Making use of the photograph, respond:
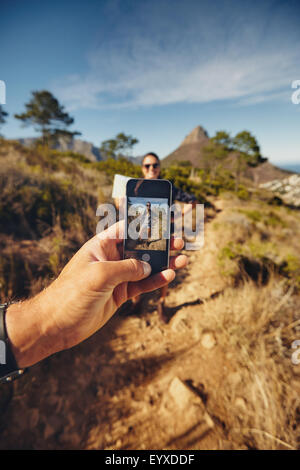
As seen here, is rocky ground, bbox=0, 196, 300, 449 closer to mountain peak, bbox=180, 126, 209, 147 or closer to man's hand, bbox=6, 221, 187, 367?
man's hand, bbox=6, 221, 187, 367

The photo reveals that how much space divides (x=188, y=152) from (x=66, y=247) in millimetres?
61399

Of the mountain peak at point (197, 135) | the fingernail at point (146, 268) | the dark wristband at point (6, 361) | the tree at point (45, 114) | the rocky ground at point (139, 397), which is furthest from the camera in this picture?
the mountain peak at point (197, 135)

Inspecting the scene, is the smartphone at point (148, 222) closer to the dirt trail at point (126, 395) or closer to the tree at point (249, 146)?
the dirt trail at point (126, 395)

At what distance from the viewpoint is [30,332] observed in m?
0.90

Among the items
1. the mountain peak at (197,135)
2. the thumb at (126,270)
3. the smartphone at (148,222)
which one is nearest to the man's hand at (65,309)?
the thumb at (126,270)

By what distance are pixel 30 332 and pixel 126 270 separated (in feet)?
1.87

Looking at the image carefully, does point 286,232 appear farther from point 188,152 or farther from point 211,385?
point 188,152

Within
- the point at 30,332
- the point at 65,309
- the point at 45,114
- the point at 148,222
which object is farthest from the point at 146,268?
the point at 45,114

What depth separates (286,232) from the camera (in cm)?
697

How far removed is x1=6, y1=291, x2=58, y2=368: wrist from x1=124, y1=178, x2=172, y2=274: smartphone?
57 centimetres

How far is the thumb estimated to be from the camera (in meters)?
0.94

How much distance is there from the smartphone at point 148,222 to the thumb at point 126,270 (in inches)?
3.9

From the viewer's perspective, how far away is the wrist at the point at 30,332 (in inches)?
34.8
